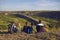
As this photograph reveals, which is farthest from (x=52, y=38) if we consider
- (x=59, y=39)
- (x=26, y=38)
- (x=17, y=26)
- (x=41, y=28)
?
(x=17, y=26)

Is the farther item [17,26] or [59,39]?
[17,26]

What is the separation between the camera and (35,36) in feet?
50.7

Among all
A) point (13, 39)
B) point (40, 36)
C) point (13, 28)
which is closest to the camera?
point (13, 39)

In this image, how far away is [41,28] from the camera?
57.9 feet

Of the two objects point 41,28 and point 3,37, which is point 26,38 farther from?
point 41,28

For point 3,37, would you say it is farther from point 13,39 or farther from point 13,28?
point 13,28

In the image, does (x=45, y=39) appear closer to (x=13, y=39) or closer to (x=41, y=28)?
(x=13, y=39)

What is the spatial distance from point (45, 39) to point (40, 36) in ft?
2.73

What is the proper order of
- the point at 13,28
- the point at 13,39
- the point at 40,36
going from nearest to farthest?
the point at 13,39
the point at 40,36
the point at 13,28

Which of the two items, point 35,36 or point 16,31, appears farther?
point 16,31

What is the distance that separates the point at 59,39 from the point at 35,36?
1.58 m

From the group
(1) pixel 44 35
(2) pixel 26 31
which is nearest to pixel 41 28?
(2) pixel 26 31

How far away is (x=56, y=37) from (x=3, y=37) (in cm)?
325

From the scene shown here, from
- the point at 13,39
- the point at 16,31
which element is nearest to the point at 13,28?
the point at 16,31
